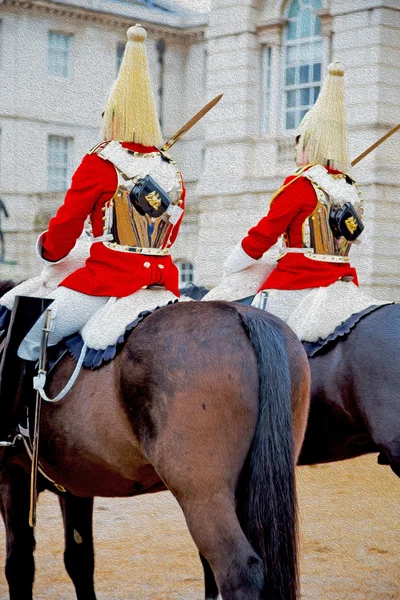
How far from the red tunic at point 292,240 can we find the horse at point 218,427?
6.08 ft

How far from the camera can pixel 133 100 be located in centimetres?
464

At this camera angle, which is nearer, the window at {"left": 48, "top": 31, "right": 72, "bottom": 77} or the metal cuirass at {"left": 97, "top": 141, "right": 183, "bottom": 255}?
the metal cuirass at {"left": 97, "top": 141, "right": 183, "bottom": 255}

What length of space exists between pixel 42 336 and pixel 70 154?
69.6 feet

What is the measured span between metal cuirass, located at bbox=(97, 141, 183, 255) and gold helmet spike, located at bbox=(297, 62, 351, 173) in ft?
5.30

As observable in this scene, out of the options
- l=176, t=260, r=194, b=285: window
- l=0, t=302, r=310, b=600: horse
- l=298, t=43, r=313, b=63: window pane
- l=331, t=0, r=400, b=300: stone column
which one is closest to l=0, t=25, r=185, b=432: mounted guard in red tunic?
l=0, t=302, r=310, b=600: horse

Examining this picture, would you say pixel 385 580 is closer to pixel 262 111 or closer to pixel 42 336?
pixel 42 336

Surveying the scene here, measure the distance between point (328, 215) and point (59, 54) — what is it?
19.7 m

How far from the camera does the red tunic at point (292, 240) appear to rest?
5.97 meters

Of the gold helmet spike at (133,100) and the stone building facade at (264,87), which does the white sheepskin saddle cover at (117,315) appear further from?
the stone building facade at (264,87)

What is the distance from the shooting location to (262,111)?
17.6 meters

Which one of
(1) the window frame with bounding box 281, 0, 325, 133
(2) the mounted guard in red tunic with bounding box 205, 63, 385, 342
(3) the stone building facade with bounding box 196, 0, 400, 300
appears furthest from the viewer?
(1) the window frame with bounding box 281, 0, 325, 133

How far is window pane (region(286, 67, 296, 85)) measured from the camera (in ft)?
56.7

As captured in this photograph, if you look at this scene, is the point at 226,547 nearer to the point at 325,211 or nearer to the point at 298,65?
the point at 325,211

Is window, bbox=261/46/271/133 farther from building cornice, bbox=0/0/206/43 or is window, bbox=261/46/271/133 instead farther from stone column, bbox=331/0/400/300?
building cornice, bbox=0/0/206/43
